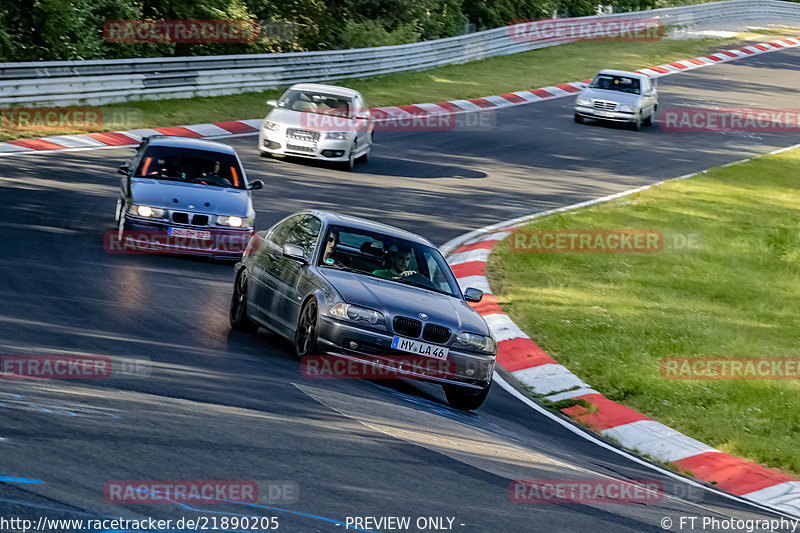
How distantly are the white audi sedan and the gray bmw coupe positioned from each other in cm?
1078

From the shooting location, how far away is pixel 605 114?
31.8m

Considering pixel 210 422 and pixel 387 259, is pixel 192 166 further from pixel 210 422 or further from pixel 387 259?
pixel 210 422

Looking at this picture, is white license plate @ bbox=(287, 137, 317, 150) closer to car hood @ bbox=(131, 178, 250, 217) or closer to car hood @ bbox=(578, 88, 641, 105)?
car hood @ bbox=(131, 178, 250, 217)

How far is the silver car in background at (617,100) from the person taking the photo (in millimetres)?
31766

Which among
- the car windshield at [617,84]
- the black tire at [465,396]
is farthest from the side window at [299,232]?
the car windshield at [617,84]

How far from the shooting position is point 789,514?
8.91m

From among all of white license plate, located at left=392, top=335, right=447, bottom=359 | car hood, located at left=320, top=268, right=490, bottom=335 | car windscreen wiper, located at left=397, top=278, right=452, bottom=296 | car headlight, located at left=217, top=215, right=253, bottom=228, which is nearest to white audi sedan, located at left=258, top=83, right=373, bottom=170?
car headlight, located at left=217, top=215, right=253, bottom=228

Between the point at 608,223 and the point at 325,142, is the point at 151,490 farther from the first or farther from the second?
the point at 325,142

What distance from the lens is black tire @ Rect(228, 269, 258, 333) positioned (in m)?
11.6
